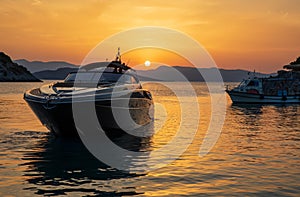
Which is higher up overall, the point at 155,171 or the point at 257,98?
the point at 257,98

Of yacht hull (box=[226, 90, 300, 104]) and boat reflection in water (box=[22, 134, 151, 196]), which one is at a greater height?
yacht hull (box=[226, 90, 300, 104])

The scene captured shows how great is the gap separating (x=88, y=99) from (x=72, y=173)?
13.8ft

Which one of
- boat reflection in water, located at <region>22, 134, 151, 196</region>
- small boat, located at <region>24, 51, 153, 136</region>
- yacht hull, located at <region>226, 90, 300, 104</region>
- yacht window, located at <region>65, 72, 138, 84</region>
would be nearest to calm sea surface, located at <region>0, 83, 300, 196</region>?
boat reflection in water, located at <region>22, 134, 151, 196</region>

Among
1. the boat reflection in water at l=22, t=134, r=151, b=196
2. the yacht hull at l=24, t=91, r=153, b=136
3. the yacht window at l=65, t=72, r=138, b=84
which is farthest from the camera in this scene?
the yacht window at l=65, t=72, r=138, b=84

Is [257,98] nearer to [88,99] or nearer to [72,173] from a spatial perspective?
[88,99]

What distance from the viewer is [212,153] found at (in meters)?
14.0

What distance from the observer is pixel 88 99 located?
47.2 feet

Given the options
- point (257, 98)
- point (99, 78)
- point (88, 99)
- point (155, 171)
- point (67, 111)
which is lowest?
point (155, 171)

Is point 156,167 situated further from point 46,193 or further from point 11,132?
point 11,132

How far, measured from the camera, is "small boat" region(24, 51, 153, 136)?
14422 mm

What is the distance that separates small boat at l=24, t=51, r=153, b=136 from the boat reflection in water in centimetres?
110

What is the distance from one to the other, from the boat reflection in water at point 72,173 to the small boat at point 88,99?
3.62 ft

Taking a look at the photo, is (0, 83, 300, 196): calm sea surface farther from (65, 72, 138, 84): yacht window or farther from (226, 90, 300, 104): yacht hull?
(226, 90, 300, 104): yacht hull

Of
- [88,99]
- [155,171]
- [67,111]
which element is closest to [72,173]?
[155,171]
